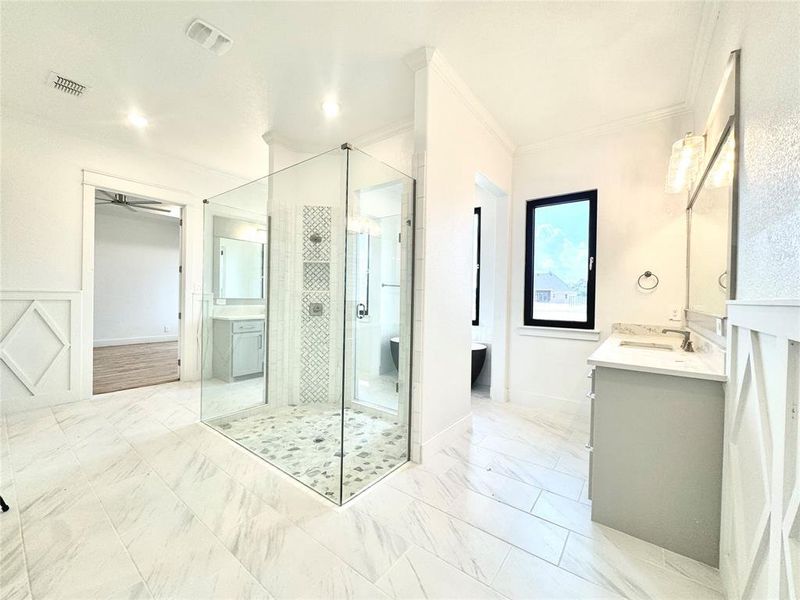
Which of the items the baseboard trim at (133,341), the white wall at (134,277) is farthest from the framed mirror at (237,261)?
the baseboard trim at (133,341)

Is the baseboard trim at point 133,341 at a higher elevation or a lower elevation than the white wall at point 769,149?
lower

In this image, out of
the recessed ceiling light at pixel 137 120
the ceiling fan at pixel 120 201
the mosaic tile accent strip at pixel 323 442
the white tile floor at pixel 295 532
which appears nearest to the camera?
the white tile floor at pixel 295 532

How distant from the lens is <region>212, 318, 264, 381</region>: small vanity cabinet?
326cm

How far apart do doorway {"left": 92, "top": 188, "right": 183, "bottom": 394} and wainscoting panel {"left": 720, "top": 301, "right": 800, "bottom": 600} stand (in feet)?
21.3

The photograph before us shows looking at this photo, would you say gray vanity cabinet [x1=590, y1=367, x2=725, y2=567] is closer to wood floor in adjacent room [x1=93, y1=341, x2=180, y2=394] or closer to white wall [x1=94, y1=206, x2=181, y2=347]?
wood floor in adjacent room [x1=93, y1=341, x2=180, y2=394]

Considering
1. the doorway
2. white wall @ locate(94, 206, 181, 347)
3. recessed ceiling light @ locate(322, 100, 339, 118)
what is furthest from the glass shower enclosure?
white wall @ locate(94, 206, 181, 347)

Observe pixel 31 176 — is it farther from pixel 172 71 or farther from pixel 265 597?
pixel 265 597

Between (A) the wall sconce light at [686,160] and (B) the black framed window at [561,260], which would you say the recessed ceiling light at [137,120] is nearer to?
(B) the black framed window at [561,260]

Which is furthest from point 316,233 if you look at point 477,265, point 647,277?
point 647,277

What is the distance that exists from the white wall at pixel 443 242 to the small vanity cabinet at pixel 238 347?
1.91m

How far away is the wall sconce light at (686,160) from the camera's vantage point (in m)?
1.95

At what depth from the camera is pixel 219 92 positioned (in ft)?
8.25

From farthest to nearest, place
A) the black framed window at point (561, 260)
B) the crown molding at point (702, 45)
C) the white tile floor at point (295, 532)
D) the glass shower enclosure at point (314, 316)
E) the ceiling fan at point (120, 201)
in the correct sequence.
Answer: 1. the ceiling fan at point (120, 201)
2. the black framed window at point (561, 260)
3. the glass shower enclosure at point (314, 316)
4. the crown molding at point (702, 45)
5. the white tile floor at point (295, 532)

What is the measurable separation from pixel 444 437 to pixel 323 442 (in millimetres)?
923
